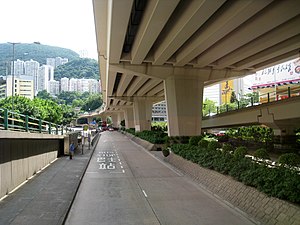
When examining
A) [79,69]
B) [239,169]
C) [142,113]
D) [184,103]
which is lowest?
[239,169]

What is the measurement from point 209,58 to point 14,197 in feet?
58.1

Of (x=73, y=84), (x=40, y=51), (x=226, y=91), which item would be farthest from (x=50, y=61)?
(x=226, y=91)

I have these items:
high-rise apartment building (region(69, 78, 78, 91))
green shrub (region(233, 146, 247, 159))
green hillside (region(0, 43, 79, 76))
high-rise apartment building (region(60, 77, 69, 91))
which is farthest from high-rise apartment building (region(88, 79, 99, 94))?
green shrub (region(233, 146, 247, 159))

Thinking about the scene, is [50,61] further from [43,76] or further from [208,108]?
[208,108]

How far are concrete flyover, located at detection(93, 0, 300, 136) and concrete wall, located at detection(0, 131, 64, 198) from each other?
21.7 ft

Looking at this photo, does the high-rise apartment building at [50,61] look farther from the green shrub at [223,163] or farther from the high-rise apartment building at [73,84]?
the green shrub at [223,163]

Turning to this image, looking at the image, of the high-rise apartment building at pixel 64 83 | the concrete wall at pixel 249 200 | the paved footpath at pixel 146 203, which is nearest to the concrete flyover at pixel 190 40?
the concrete wall at pixel 249 200

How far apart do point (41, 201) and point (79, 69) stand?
157811mm

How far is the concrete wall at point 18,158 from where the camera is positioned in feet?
35.1

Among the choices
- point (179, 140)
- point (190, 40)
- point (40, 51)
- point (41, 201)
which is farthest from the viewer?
point (40, 51)

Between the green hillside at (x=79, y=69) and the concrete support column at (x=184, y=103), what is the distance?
133 metres

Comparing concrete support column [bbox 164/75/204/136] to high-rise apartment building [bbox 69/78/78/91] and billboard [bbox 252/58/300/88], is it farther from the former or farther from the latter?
high-rise apartment building [bbox 69/78/78/91]

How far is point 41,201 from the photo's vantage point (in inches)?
404

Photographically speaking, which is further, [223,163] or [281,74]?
[281,74]
